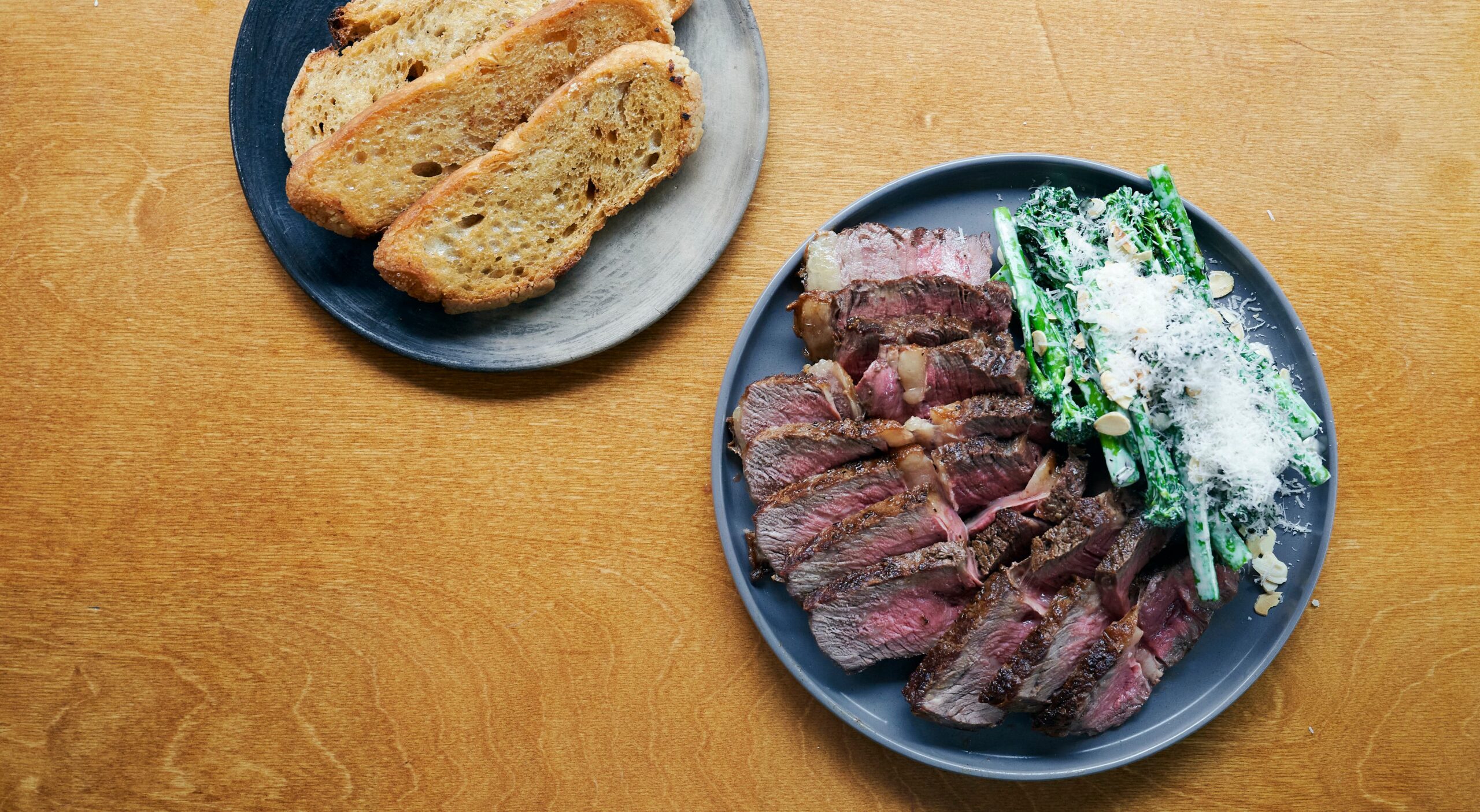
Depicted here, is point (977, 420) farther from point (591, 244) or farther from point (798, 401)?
point (591, 244)

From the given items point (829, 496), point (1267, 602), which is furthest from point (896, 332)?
point (1267, 602)

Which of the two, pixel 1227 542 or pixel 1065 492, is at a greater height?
pixel 1065 492

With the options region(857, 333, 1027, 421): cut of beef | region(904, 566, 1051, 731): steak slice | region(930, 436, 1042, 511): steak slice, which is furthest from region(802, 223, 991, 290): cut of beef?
region(904, 566, 1051, 731): steak slice

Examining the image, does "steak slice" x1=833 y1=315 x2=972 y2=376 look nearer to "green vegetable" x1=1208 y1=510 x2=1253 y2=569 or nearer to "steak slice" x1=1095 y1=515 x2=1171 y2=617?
"steak slice" x1=1095 y1=515 x2=1171 y2=617

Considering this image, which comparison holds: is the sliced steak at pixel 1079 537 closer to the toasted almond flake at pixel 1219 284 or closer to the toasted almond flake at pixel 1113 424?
the toasted almond flake at pixel 1113 424

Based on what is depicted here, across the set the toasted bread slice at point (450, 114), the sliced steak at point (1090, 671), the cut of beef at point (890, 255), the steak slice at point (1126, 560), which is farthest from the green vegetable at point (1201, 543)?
the toasted bread slice at point (450, 114)

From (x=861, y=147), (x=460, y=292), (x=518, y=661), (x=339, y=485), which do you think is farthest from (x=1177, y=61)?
(x=339, y=485)

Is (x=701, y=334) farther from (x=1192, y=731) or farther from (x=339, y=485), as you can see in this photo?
(x=1192, y=731)
